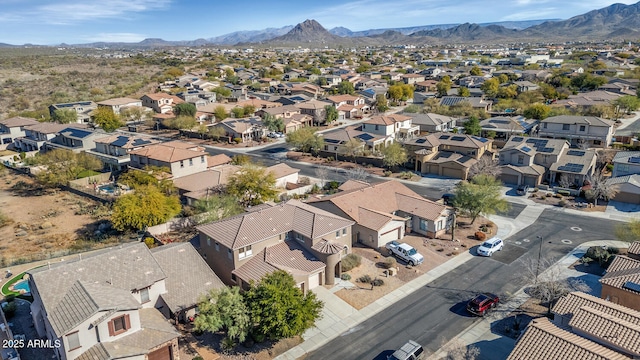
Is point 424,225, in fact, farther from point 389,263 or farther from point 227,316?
point 227,316

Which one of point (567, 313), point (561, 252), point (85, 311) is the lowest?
point (561, 252)

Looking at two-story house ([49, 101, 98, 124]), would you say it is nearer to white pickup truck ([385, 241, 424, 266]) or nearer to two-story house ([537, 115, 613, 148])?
white pickup truck ([385, 241, 424, 266])

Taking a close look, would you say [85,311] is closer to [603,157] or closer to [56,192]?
[56,192]

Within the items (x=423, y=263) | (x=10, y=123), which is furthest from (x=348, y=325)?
(x=10, y=123)

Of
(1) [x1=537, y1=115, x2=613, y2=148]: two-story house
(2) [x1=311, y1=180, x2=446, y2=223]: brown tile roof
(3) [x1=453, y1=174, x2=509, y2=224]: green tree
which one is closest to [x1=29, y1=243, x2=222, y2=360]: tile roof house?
(2) [x1=311, y1=180, x2=446, y2=223]: brown tile roof

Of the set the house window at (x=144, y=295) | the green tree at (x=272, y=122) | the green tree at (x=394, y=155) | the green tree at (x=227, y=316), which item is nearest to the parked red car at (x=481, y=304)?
the green tree at (x=227, y=316)

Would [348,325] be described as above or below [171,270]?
below

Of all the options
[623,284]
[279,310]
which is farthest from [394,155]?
[279,310]

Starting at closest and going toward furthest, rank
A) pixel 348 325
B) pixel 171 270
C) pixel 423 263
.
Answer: pixel 348 325
pixel 171 270
pixel 423 263

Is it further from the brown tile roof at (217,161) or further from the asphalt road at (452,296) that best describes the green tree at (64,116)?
the asphalt road at (452,296)
